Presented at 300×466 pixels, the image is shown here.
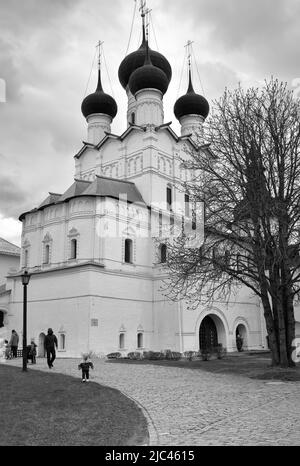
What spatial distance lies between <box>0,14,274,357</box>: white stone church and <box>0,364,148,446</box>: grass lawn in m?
15.4

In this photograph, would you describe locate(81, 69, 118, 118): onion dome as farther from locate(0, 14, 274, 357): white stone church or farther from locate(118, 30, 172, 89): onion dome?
locate(0, 14, 274, 357): white stone church

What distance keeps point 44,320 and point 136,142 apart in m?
15.3

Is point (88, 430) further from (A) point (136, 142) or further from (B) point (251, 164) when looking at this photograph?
(A) point (136, 142)

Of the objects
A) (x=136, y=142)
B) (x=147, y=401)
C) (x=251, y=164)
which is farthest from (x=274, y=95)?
(x=136, y=142)

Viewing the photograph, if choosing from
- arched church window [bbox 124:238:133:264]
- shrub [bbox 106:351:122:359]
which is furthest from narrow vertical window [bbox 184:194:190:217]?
shrub [bbox 106:351:122:359]

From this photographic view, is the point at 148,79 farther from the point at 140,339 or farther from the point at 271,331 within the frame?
the point at 271,331

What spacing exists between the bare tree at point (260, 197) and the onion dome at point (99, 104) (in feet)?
74.3

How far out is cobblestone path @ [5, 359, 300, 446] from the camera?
261 inches

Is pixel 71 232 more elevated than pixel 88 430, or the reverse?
pixel 71 232

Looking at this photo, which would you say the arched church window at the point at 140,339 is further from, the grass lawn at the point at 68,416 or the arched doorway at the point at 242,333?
the grass lawn at the point at 68,416

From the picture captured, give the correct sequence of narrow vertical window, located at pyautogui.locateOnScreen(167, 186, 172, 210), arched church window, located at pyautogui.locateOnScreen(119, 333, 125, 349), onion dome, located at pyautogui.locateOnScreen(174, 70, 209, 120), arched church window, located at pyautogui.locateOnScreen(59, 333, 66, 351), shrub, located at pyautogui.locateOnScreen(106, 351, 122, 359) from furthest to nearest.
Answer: onion dome, located at pyautogui.locateOnScreen(174, 70, 209, 120), narrow vertical window, located at pyautogui.locateOnScreen(167, 186, 172, 210), arched church window, located at pyautogui.locateOnScreen(119, 333, 125, 349), arched church window, located at pyautogui.locateOnScreen(59, 333, 66, 351), shrub, located at pyautogui.locateOnScreen(106, 351, 122, 359)

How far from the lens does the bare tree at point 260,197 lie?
16.5 metres

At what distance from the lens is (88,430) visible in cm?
690
